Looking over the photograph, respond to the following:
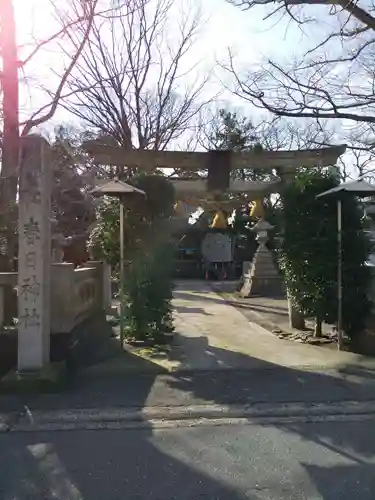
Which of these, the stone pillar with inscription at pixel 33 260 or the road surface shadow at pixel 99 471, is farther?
the stone pillar with inscription at pixel 33 260

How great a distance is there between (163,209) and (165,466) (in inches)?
217

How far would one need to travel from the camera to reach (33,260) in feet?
22.2

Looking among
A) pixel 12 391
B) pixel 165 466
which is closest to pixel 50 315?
pixel 12 391

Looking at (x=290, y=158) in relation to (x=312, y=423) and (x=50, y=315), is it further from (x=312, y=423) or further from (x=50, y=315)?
(x=312, y=423)

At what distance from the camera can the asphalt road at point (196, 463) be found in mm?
3822

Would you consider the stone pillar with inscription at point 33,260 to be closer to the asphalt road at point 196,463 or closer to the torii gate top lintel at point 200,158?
the asphalt road at point 196,463

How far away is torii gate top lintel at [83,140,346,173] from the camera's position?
434 inches

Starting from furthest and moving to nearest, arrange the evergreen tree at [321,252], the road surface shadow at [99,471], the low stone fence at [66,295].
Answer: the evergreen tree at [321,252] → the low stone fence at [66,295] → the road surface shadow at [99,471]

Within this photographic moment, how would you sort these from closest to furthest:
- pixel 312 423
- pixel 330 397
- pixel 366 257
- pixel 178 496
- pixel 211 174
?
pixel 178 496 → pixel 312 423 → pixel 330 397 → pixel 366 257 → pixel 211 174

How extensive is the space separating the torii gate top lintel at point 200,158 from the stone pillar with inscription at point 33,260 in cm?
410

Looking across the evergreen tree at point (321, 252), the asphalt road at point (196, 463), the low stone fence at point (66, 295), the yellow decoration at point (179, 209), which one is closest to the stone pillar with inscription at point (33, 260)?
the low stone fence at point (66, 295)

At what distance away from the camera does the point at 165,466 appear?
4.28 meters

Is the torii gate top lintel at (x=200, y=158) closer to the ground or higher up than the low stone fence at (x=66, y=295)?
higher up

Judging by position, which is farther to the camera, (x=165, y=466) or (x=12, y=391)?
(x=12, y=391)
